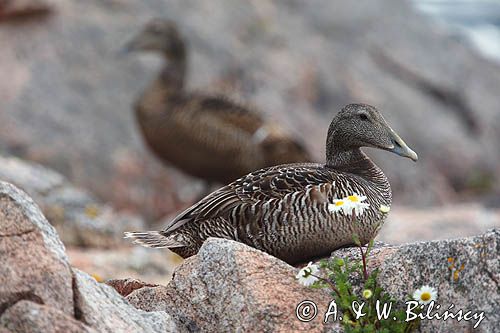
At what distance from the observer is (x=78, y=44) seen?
1638cm

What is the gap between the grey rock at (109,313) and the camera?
4.61m

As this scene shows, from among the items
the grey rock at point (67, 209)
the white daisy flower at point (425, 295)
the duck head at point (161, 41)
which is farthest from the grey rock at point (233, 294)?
the duck head at point (161, 41)

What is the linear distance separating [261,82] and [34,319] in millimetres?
12842

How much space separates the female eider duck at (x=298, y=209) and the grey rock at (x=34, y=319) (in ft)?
6.58

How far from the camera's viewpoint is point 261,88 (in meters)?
16.9

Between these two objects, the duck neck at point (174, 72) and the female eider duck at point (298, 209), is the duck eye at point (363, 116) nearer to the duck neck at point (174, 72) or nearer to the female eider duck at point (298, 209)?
the female eider duck at point (298, 209)

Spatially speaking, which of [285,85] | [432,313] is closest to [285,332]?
[432,313]

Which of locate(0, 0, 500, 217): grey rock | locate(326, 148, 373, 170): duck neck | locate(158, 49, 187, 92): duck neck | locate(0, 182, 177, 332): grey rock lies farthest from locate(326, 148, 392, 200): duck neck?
locate(0, 0, 500, 217): grey rock

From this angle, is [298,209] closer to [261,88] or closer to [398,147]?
[398,147]

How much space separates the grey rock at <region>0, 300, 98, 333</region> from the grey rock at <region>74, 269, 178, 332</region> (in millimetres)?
215

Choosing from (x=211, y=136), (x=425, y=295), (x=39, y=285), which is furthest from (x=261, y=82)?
(x=39, y=285)

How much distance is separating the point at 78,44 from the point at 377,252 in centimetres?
1152

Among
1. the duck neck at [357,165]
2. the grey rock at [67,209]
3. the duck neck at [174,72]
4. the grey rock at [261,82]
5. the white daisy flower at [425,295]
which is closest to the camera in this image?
the white daisy flower at [425,295]

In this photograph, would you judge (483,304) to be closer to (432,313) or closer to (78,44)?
(432,313)
